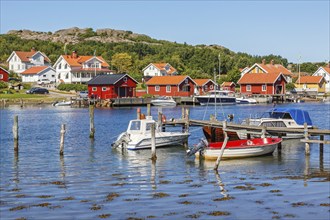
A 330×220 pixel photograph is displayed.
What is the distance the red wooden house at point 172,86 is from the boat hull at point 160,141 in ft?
251

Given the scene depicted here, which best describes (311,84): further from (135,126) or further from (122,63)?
(135,126)

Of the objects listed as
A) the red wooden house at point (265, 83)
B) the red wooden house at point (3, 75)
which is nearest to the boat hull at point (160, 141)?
the red wooden house at point (265, 83)

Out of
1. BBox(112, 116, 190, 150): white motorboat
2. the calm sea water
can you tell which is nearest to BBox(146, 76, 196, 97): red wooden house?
the calm sea water

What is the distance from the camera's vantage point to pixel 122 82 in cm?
11300

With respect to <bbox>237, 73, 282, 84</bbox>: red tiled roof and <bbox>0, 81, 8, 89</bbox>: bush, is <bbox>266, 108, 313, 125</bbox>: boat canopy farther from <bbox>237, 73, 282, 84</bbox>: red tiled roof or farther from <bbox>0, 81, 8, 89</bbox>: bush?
<bbox>0, 81, 8, 89</bbox>: bush

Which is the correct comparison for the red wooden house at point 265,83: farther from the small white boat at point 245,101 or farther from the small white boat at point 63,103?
the small white boat at point 63,103

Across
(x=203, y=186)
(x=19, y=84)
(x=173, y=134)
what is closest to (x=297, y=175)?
(x=203, y=186)

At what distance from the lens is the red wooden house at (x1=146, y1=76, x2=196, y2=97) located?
123 metres

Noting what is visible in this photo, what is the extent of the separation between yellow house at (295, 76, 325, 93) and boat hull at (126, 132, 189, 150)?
10495 centimetres

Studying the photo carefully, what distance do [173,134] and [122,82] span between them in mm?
68717

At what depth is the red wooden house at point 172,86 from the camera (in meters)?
123

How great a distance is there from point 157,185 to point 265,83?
9839 cm

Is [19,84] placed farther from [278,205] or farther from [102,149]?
[278,205]

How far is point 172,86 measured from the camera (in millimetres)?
123062
